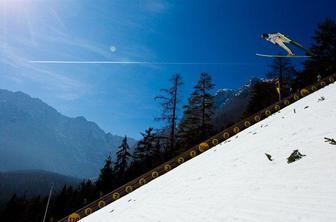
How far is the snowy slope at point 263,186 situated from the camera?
8.11m

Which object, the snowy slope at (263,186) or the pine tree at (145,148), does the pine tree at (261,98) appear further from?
the snowy slope at (263,186)

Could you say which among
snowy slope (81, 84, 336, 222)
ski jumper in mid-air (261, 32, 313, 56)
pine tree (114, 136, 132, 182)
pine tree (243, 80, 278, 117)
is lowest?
snowy slope (81, 84, 336, 222)

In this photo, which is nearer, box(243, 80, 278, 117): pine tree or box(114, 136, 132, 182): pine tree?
box(243, 80, 278, 117): pine tree

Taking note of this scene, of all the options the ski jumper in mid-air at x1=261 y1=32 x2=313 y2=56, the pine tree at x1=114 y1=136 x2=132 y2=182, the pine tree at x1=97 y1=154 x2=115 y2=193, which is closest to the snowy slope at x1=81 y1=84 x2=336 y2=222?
the ski jumper in mid-air at x1=261 y1=32 x2=313 y2=56

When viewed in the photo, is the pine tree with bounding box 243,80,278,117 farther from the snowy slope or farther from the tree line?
the snowy slope

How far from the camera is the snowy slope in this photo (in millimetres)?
8109

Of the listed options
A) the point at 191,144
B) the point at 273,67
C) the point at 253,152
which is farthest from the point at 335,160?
the point at 273,67

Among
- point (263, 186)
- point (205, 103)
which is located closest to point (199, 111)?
point (205, 103)

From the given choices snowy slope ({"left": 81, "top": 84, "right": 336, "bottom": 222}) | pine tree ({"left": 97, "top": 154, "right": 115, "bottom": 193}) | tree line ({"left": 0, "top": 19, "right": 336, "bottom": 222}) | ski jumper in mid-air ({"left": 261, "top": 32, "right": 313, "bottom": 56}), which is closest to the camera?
snowy slope ({"left": 81, "top": 84, "right": 336, "bottom": 222})

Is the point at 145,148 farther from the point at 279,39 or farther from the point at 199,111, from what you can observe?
the point at 279,39

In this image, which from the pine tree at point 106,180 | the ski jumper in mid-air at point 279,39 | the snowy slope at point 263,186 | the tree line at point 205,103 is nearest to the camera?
the snowy slope at point 263,186

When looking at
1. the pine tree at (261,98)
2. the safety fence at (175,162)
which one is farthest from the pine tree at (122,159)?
the safety fence at (175,162)

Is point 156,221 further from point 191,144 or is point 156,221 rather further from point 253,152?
point 191,144

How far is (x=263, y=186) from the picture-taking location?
1017cm
